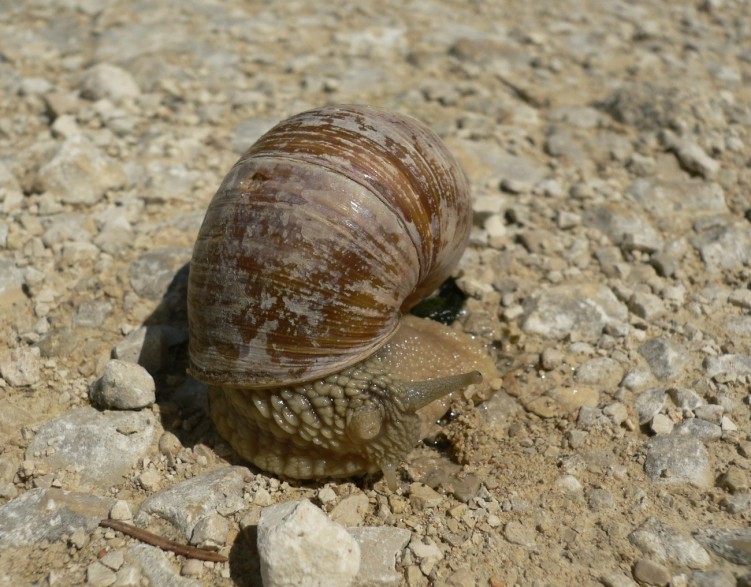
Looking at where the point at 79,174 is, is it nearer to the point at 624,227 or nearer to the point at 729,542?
the point at 624,227

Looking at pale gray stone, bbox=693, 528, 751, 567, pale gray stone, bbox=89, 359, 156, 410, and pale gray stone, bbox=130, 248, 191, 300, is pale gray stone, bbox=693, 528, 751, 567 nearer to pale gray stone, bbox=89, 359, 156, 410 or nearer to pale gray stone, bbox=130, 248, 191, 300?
pale gray stone, bbox=89, 359, 156, 410

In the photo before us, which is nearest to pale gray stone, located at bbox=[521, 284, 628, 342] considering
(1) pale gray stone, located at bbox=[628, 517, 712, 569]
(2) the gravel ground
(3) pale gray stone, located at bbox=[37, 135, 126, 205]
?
(2) the gravel ground

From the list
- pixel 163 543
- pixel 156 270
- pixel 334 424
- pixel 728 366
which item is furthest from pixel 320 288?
pixel 728 366

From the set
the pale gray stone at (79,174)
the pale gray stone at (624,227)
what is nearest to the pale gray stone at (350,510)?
the pale gray stone at (624,227)

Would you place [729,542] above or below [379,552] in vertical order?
above

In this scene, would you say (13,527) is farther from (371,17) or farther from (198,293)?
(371,17)

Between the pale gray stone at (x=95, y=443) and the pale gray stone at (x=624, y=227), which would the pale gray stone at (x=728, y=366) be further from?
the pale gray stone at (x=95, y=443)

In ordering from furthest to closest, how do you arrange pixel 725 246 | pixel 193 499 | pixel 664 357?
pixel 725 246 → pixel 664 357 → pixel 193 499
